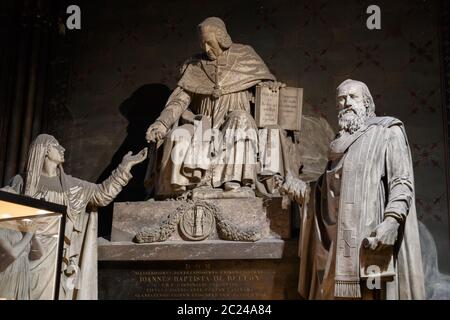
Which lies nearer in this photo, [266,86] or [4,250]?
[4,250]

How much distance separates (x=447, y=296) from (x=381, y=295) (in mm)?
2099

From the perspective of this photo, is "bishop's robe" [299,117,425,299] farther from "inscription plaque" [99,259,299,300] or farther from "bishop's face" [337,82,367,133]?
"inscription plaque" [99,259,299,300]

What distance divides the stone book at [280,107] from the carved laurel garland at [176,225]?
1.11 meters

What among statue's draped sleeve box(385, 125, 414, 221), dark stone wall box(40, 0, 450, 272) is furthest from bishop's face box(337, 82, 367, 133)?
dark stone wall box(40, 0, 450, 272)

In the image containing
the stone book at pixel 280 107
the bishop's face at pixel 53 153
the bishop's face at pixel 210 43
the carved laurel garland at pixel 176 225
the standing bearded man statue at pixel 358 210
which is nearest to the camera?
the standing bearded man statue at pixel 358 210

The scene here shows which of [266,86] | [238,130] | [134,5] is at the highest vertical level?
[134,5]

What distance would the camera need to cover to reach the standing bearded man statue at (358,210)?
4816 millimetres

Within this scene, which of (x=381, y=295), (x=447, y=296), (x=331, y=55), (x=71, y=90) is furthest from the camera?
(x=71, y=90)

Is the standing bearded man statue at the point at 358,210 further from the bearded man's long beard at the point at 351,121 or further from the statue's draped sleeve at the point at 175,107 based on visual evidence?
the statue's draped sleeve at the point at 175,107

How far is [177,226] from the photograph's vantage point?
5.97 meters

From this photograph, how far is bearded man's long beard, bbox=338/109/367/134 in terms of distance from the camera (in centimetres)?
543

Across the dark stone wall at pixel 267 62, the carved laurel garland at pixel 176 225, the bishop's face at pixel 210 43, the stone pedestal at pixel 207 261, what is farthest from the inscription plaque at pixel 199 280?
the bishop's face at pixel 210 43
